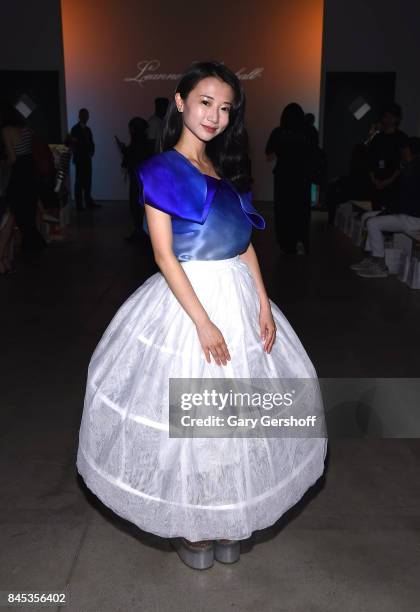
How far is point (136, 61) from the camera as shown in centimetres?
1214

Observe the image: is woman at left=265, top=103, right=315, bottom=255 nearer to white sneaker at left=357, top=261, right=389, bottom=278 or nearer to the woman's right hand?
white sneaker at left=357, top=261, right=389, bottom=278

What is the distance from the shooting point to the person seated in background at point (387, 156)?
7090 millimetres

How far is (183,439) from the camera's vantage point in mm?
2080

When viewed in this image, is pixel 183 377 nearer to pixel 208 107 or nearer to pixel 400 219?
pixel 208 107

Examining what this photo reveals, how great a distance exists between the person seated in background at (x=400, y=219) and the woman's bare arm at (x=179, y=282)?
466 cm

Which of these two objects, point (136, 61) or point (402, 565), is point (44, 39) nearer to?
A: point (136, 61)

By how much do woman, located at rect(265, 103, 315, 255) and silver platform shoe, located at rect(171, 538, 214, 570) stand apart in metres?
5.67

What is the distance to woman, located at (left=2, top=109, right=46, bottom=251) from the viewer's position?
278 inches

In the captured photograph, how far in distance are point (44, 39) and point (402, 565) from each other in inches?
446

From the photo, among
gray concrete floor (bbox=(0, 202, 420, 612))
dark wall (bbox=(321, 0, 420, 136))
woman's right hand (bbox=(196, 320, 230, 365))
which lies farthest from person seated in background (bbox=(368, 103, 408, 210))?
woman's right hand (bbox=(196, 320, 230, 365))

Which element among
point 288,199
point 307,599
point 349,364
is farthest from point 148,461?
point 288,199

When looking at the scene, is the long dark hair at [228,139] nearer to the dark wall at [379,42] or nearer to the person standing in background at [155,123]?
the person standing in background at [155,123]

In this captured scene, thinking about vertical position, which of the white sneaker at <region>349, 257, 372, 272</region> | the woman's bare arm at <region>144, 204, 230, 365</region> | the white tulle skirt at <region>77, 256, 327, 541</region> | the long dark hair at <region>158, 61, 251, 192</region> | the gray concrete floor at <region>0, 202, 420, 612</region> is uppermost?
the long dark hair at <region>158, 61, 251, 192</region>

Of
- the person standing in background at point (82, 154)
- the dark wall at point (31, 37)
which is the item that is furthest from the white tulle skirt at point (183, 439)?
the dark wall at point (31, 37)
